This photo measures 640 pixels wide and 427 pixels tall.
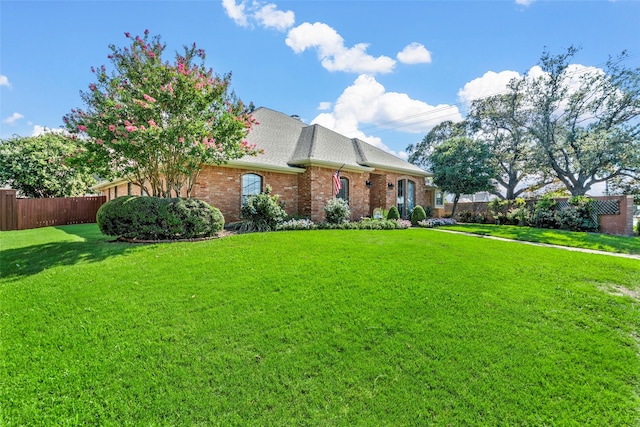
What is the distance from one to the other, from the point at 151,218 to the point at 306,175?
738cm

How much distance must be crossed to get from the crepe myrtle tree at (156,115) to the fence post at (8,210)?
806 cm

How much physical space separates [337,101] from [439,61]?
24.8 feet

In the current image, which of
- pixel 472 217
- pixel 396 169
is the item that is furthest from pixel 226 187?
pixel 472 217

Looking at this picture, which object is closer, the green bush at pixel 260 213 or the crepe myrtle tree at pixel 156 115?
the crepe myrtle tree at pixel 156 115

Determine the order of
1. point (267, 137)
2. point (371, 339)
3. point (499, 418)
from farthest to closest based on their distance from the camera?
point (267, 137) < point (371, 339) < point (499, 418)

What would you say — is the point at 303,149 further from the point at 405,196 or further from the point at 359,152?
the point at 405,196

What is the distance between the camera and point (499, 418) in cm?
266

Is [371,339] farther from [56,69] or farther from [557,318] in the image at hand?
[56,69]

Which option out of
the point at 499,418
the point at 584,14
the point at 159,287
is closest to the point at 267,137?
the point at 159,287

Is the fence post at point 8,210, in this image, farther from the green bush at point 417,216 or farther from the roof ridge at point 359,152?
the green bush at point 417,216

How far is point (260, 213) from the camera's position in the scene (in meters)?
11.0

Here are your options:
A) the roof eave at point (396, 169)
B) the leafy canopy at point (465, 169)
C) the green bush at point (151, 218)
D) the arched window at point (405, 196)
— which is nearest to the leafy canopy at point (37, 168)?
the green bush at point (151, 218)

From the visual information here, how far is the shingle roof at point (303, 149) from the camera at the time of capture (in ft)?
44.1

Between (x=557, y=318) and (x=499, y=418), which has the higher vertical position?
(x=557, y=318)
